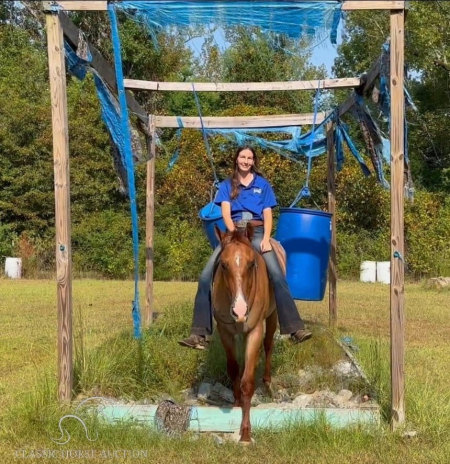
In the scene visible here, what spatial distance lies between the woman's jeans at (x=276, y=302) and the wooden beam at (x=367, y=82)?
197 cm

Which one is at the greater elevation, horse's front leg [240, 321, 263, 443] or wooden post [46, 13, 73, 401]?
wooden post [46, 13, 73, 401]

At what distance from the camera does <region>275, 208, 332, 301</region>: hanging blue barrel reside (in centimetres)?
731

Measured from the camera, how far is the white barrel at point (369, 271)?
18.8 meters

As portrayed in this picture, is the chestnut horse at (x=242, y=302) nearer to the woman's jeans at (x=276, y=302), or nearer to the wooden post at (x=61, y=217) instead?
the woman's jeans at (x=276, y=302)

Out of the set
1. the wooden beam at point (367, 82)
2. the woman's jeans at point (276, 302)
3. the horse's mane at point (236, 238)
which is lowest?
the woman's jeans at point (276, 302)

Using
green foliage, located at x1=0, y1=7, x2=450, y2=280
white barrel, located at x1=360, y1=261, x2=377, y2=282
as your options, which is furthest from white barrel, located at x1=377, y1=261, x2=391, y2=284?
green foliage, located at x1=0, y1=7, x2=450, y2=280

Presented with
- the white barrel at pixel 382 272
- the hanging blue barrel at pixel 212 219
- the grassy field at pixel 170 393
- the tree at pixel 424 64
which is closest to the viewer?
the grassy field at pixel 170 393

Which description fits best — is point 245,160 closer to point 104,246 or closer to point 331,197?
point 331,197

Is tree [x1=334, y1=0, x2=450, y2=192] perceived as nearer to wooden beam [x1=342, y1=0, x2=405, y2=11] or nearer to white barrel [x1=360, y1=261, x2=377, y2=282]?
white barrel [x1=360, y1=261, x2=377, y2=282]

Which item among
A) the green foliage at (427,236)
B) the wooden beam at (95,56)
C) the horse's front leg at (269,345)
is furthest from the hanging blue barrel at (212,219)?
the green foliage at (427,236)

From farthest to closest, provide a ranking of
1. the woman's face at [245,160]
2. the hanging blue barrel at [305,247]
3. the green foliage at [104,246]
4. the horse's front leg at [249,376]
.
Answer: the green foliage at [104,246] < the hanging blue barrel at [305,247] < the woman's face at [245,160] < the horse's front leg at [249,376]

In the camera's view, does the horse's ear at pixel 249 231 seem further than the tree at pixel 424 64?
No

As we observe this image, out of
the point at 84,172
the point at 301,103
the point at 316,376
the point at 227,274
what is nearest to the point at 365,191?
the point at 301,103

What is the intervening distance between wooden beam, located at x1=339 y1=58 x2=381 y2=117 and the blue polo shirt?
1.50 meters
